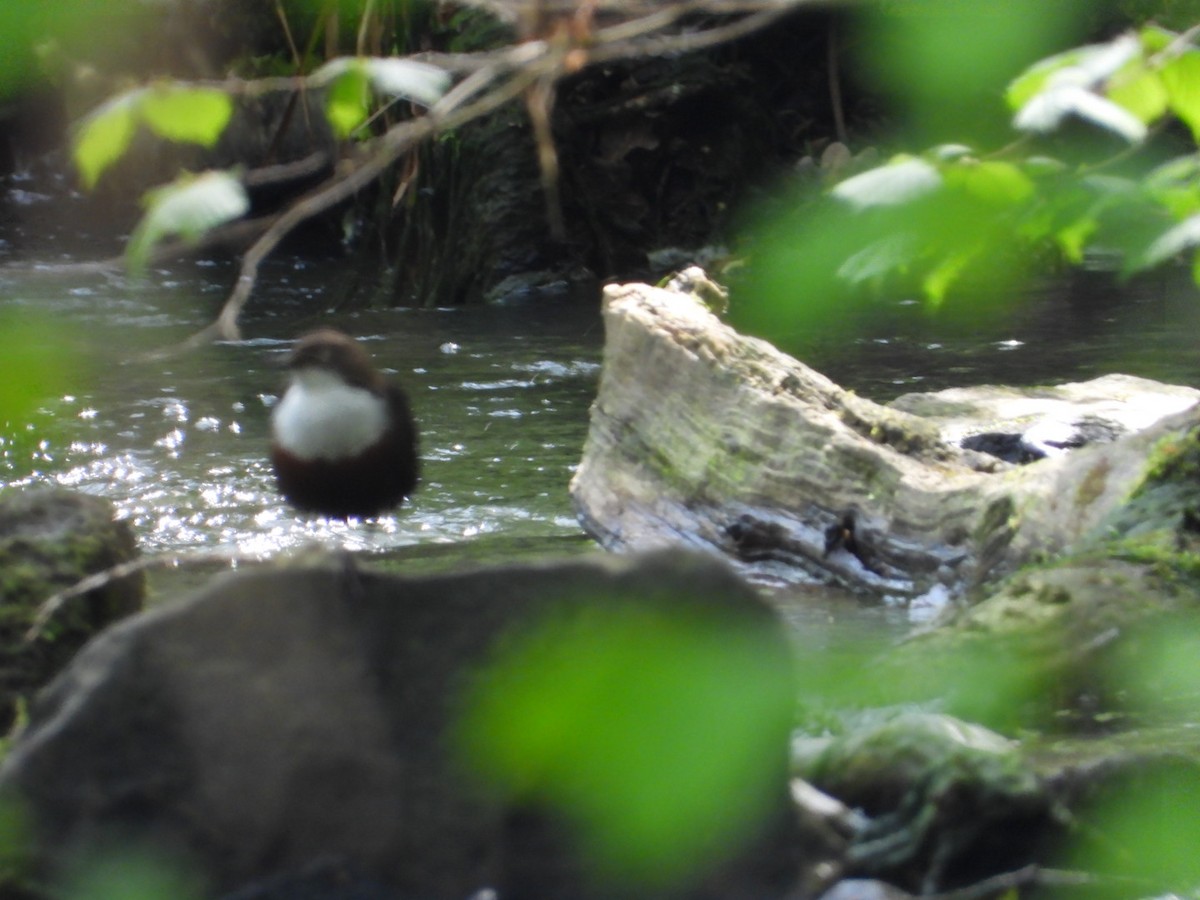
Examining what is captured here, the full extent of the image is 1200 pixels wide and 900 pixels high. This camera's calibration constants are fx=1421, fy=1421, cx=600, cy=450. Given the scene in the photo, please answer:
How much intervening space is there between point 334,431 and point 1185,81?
324 centimetres

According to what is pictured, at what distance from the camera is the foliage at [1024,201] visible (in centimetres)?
105

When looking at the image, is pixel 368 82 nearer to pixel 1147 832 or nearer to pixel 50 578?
pixel 1147 832

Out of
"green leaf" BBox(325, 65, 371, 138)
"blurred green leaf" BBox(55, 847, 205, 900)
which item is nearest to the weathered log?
"blurred green leaf" BBox(55, 847, 205, 900)

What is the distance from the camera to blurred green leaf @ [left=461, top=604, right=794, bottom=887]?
219 centimetres

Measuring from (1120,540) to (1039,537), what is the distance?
0.42m

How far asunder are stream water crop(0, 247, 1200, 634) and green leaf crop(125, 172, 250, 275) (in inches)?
136

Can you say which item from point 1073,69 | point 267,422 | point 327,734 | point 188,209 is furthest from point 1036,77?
point 267,422

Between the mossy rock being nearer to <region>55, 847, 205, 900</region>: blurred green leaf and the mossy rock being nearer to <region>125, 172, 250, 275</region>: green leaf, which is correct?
<region>55, 847, 205, 900</region>: blurred green leaf

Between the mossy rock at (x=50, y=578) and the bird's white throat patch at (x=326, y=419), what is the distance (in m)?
0.72

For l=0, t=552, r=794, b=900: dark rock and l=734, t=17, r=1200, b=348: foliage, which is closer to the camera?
l=734, t=17, r=1200, b=348: foliage

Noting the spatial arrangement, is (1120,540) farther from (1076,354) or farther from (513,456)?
(1076,354)

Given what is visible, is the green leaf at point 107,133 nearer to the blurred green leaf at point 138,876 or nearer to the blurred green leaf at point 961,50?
the blurred green leaf at point 961,50

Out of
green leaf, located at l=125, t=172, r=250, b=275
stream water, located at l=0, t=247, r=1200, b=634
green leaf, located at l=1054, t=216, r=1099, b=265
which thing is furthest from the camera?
stream water, located at l=0, t=247, r=1200, b=634

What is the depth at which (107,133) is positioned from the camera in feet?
3.26
